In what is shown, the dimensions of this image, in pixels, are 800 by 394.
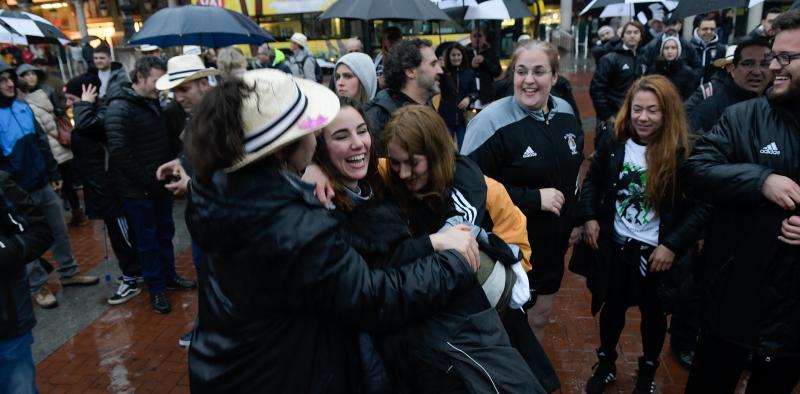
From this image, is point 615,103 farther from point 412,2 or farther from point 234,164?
point 234,164

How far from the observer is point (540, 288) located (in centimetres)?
304

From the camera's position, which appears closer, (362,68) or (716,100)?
(716,100)

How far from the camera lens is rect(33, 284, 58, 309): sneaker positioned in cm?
481

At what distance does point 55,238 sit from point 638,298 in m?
5.13

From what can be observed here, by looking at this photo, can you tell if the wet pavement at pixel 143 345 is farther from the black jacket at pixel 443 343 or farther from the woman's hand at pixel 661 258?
the black jacket at pixel 443 343

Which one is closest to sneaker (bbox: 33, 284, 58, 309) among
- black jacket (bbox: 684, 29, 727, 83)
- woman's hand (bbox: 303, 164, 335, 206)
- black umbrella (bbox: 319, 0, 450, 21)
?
black umbrella (bbox: 319, 0, 450, 21)

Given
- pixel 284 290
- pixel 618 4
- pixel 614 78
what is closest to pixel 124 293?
pixel 284 290

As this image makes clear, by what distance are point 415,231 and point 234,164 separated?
2.71 ft

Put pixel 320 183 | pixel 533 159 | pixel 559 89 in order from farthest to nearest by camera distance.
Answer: pixel 559 89, pixel 533 159, pixel 320 183

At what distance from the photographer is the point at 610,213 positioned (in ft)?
10.3

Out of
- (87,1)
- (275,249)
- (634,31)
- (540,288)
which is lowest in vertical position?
(540,288)

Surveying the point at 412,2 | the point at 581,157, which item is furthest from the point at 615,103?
the point at 581,157

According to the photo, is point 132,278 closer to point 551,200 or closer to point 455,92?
point 551,200

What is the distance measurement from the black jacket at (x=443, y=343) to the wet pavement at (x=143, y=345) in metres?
2.10
